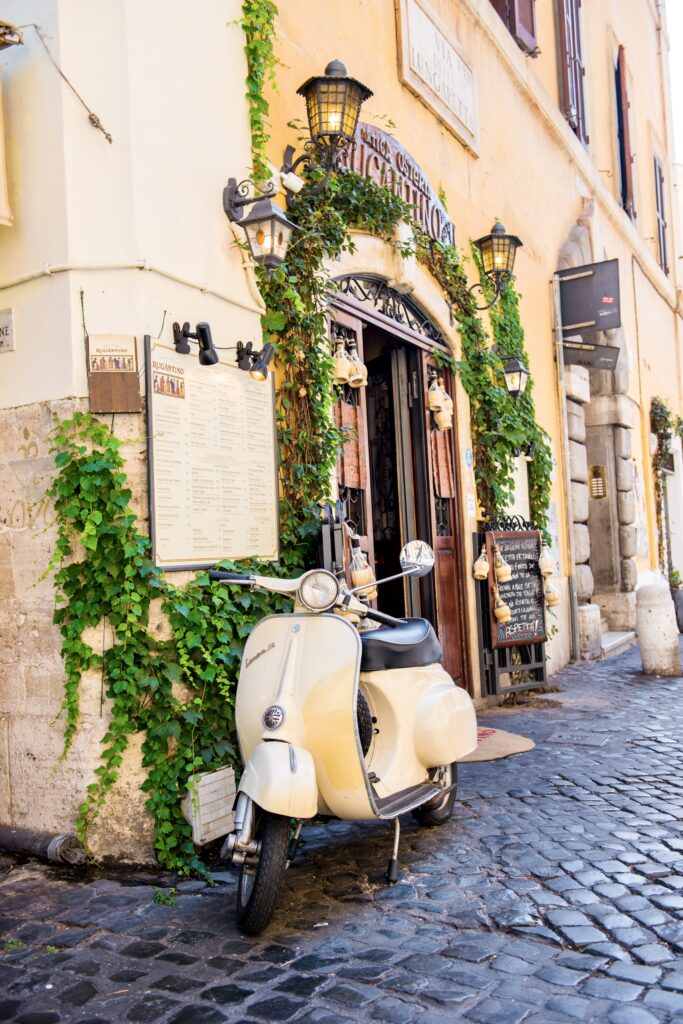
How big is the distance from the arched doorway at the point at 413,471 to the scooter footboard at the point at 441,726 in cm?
269

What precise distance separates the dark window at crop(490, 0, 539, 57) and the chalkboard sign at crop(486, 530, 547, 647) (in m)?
5.10

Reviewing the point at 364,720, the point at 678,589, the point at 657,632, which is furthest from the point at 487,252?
the point at 678,589

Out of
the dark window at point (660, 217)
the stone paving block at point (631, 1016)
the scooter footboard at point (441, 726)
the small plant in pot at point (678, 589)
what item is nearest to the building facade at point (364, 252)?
the small plant in pot at point (678, 589)

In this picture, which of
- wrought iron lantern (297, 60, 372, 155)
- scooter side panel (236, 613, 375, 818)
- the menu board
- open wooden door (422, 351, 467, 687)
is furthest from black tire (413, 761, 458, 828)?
wrought iron lantern (297, 60, 372, 155)

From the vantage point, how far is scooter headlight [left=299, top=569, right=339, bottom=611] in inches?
124

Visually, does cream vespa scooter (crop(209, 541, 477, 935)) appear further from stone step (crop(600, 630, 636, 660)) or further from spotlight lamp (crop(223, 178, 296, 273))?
stone step (crop(600, 630, 636, 660))

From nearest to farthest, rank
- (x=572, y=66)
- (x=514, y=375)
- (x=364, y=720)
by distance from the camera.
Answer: (x=364, y=720)
(x=514, y=375)
(x=572, y=66)

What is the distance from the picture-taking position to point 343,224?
5.41 metres

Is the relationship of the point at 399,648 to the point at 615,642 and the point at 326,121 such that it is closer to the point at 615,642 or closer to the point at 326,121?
A: the point at 326,121

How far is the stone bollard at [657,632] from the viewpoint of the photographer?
8211mm

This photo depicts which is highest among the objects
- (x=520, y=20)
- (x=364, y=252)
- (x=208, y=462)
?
(x=520, y=20)

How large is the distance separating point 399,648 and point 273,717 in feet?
2.39

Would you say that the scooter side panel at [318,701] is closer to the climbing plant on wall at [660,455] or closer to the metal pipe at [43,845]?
the metal pipe at [43,845]

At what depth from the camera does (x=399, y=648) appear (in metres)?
3.64
